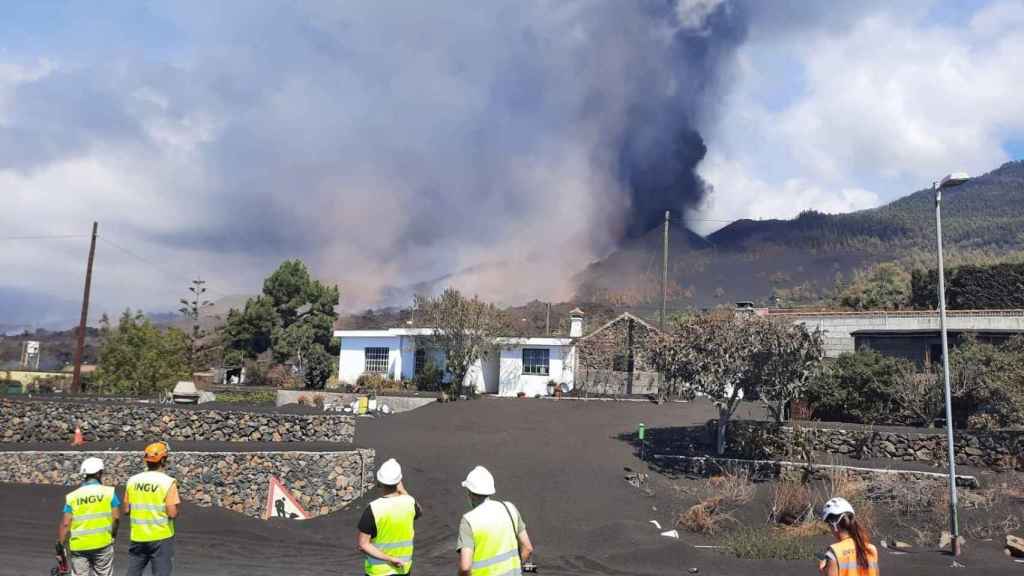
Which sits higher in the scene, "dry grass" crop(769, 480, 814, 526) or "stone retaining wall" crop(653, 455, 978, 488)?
"stone retaining wall" crop(653, 455, 978, 488)

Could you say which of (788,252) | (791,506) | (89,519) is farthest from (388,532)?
(788,252)

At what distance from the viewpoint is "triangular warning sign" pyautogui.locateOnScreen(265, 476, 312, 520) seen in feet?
57.0

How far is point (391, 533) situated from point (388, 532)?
0.09 feet

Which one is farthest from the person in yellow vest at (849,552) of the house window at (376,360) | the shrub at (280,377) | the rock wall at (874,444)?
the shrub at (280,377)

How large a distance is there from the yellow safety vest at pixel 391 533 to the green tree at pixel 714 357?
56.7 ft

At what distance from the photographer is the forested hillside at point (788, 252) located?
102 m

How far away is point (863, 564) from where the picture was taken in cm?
575

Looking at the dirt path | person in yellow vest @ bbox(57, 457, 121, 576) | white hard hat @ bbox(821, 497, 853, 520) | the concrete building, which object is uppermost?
the concrete building

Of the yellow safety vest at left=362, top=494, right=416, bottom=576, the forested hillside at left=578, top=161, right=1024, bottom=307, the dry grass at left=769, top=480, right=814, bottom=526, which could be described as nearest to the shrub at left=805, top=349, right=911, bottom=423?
the dry grass at left=769, top=480, right=814, bottom=526

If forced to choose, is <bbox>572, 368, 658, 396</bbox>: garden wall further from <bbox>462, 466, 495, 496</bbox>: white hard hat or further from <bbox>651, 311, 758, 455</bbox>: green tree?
<bbox>462, 466, 495, 496</bbox>: white hard hat

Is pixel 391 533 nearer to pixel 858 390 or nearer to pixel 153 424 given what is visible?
pixel 153 424

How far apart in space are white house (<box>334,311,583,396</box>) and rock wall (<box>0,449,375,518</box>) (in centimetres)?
2186

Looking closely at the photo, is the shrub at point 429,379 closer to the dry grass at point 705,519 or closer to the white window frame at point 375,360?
the white window frame at point 375,360

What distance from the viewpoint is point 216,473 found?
17.6 m
